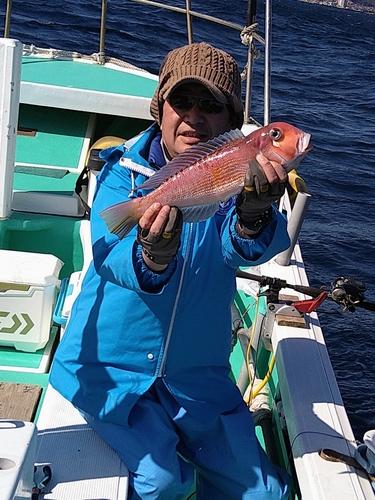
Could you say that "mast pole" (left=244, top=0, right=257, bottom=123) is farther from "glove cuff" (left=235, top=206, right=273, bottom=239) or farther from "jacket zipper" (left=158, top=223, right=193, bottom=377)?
"glove cuff" (left=235, top=206, right=273, bottom=239)

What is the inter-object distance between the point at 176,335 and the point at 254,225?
505 mm

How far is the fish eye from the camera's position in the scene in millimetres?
1970

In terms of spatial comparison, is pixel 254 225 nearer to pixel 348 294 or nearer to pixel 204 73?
pixel 204 73

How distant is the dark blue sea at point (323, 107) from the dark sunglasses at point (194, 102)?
1682mm

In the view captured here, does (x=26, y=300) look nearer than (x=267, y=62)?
Yes

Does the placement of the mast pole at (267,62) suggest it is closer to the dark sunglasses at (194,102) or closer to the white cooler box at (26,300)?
the white cooler box at (26,300)

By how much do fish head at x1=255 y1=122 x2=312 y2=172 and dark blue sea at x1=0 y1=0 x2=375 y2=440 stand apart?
6.31 ft

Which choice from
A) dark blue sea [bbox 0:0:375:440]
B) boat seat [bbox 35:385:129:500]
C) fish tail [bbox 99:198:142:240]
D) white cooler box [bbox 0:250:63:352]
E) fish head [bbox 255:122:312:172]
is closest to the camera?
fish head [bbox 255:122:312:172]

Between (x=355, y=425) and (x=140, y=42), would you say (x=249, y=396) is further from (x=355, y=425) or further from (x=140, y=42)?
(x=140, y=42)

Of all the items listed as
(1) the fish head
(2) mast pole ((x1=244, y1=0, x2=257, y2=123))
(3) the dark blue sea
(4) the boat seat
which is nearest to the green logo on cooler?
(4) the boat seat

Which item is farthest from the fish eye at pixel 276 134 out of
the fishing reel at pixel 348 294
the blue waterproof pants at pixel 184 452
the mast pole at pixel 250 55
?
the mast pole at pixel 250 55

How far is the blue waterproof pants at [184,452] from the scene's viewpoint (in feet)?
8.14

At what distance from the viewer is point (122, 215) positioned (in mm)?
2096

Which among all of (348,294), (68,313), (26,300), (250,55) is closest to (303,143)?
A: (348,294)
